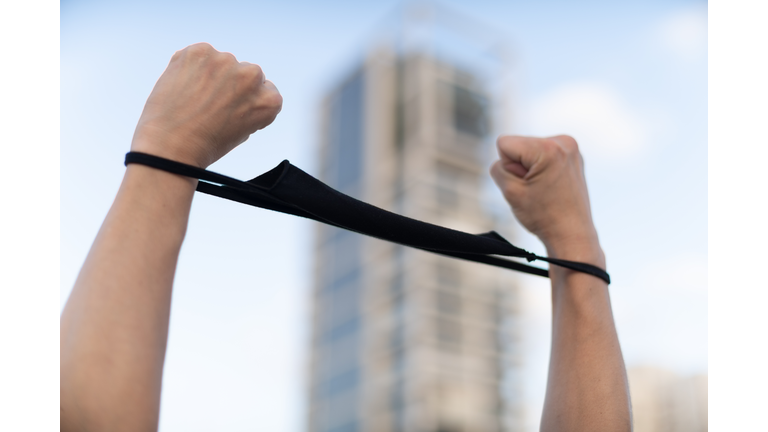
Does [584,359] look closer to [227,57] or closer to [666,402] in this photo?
[227,57]

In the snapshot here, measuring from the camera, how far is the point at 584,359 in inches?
36.9

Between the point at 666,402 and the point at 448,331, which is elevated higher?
the point at 448,331

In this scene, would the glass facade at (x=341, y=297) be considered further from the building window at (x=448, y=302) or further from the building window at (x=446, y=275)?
the building window at (x=448, y=302)

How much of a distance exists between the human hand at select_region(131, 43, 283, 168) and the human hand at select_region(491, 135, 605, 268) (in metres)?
0.46

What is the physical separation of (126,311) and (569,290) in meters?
0.67

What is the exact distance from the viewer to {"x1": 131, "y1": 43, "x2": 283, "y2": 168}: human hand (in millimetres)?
678

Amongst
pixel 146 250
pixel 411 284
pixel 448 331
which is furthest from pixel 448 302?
pixel 146 250

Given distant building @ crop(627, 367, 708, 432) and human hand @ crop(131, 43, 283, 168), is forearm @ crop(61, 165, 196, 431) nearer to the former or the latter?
human hand @ crop(131, 43, 283, 168)

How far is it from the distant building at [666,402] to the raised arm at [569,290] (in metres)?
43.4

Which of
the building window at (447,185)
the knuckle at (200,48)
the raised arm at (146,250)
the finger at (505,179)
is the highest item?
the building window at (447,185)

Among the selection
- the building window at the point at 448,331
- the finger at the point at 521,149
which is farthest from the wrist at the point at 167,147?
the building window at the point at 448,331

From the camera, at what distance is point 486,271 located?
46.2 metres

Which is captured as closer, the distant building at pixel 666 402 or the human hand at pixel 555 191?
the human hand at pixel 555 191

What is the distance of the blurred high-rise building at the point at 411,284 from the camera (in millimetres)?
42562
